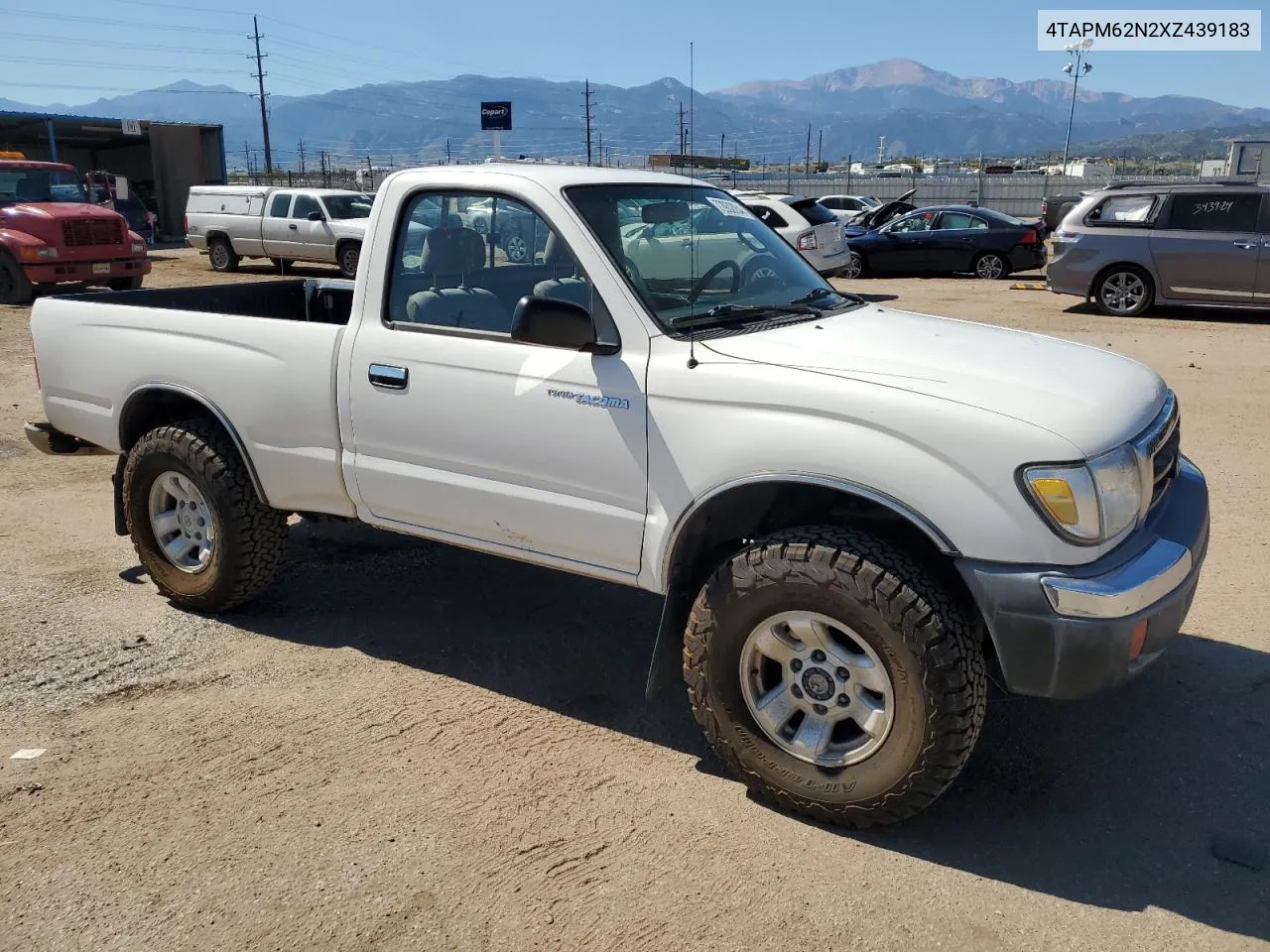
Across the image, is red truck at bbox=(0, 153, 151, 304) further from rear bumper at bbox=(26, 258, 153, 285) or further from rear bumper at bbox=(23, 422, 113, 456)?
rear bumper at bbox=(23, 422, 113, 456)

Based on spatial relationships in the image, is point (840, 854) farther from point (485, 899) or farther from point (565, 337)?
point (565, 337)

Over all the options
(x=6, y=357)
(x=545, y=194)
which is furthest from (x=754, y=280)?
(x=6, y=357)

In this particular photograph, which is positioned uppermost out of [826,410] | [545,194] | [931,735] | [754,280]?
[545,194]

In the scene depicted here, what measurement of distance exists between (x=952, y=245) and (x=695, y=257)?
1790 centimetres

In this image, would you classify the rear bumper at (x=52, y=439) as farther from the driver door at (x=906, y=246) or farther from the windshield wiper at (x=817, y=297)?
the driver door at (x=906, y=246)

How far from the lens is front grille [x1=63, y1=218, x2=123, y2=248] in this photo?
667 inches

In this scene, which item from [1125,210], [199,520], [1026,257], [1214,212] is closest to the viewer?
[199,520]

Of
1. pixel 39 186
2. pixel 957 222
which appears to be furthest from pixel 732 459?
pixel 957 222

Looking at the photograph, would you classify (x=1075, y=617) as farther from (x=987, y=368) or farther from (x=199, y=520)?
(x=199, y=520)

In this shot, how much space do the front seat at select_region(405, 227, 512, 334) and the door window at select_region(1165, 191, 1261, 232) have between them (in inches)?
494

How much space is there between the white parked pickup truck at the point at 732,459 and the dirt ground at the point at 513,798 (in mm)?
320

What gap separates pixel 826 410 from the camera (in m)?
3.09

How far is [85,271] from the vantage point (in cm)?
1727

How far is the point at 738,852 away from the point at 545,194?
233 cm
